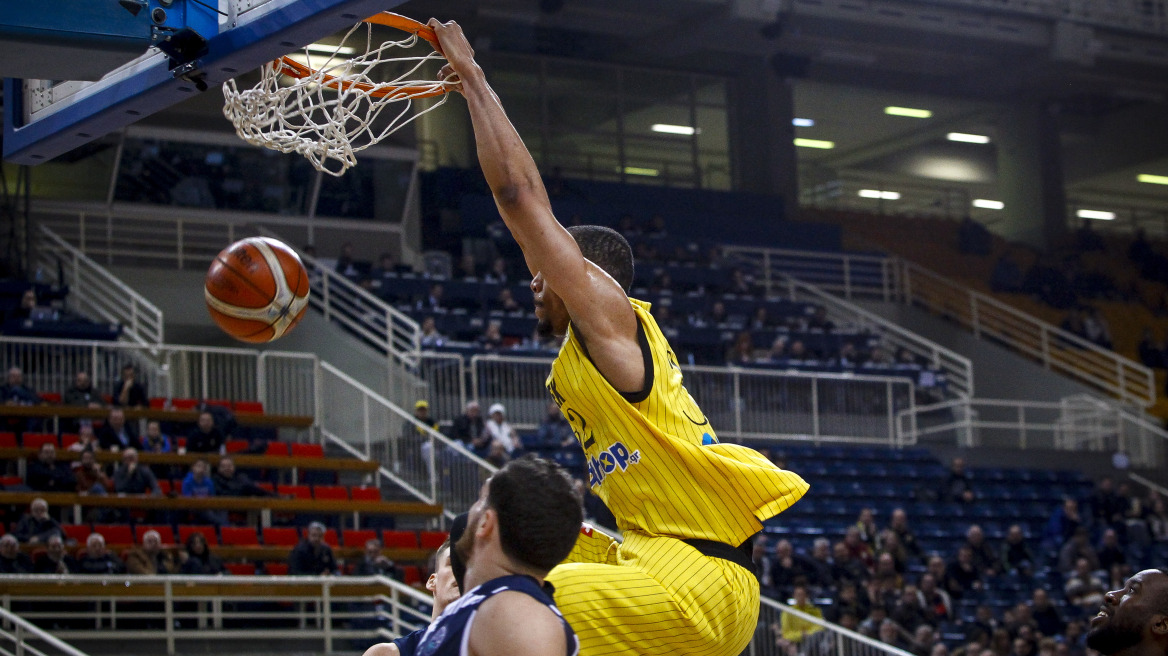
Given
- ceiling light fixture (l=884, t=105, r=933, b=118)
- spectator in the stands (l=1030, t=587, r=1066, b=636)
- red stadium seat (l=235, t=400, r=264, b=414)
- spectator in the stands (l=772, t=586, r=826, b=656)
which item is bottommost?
spectator in the stands (l=1030, t=587, r=1066, b=636)

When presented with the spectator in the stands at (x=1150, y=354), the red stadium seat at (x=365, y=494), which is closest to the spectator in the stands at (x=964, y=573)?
the red stadium seat at (x=365, y=494)

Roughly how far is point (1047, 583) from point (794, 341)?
5.99 meters

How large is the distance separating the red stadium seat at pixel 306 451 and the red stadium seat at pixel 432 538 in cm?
169

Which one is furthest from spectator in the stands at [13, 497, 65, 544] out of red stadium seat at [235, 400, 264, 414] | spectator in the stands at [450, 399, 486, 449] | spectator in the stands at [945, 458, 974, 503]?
spectator in the stands at [945, 458, 974, 503]

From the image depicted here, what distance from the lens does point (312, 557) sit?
13.6m

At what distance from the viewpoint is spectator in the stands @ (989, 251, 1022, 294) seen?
29328 mm

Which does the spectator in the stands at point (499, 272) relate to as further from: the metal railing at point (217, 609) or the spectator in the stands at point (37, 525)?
the spectator in the stands at point (37, 525)

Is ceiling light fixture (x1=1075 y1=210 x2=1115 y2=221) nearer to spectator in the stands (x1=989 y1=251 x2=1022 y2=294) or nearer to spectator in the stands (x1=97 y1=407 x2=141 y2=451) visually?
spectator in the stands (x1=989 y1=251 x2=1022 y2=294)

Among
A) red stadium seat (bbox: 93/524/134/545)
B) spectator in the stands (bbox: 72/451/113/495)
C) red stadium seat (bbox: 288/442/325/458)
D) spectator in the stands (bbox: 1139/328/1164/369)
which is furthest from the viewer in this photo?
spectator in the stands (bbox: 1139/328/1164/369)

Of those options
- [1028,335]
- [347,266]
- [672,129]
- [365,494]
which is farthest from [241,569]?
[1028,335]

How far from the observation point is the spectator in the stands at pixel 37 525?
13.0 metres

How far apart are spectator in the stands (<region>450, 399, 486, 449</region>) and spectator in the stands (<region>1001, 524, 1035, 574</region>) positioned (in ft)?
22.0

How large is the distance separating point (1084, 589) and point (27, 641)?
1149cm

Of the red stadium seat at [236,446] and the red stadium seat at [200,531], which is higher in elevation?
the red stadium seat at [236,446]
